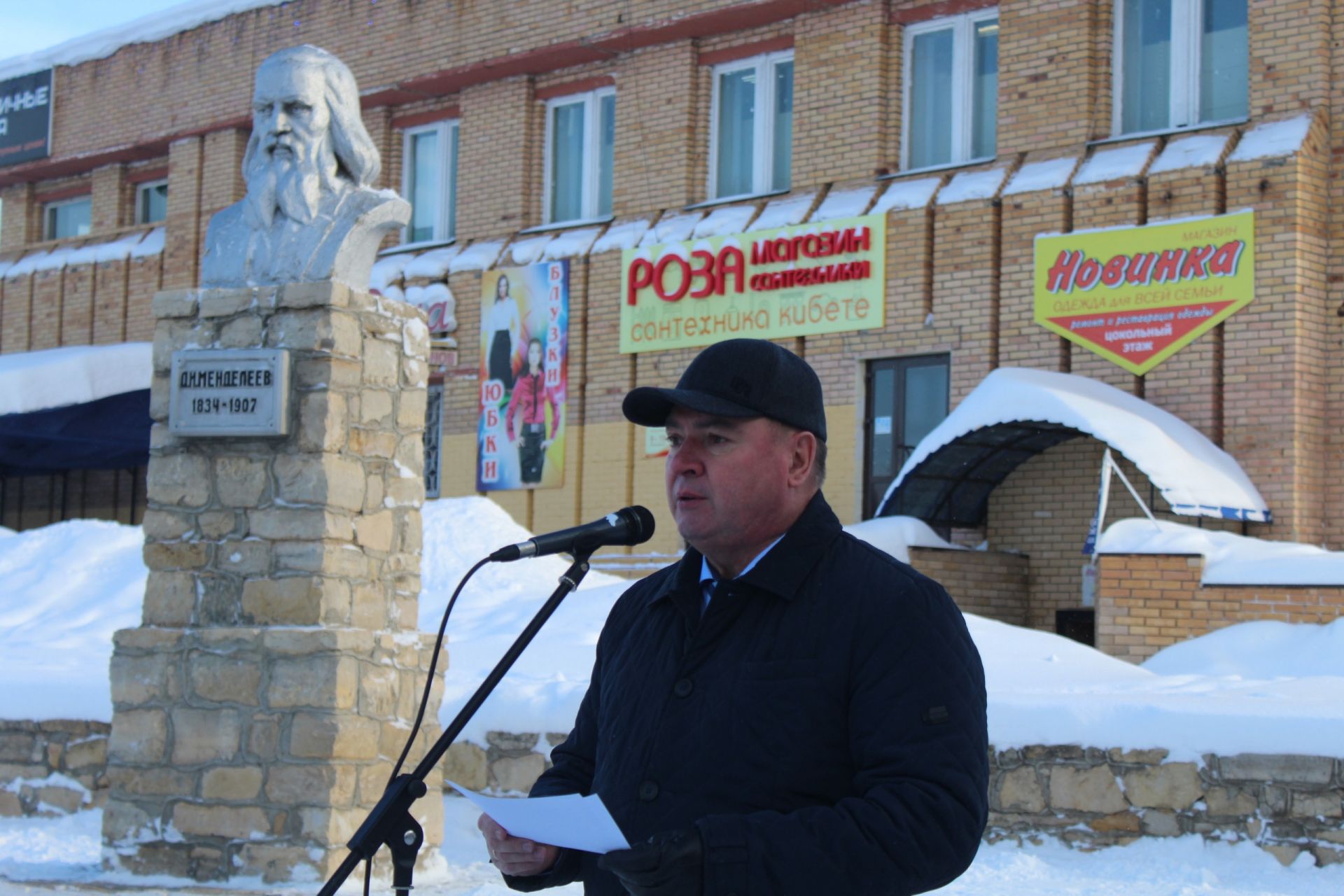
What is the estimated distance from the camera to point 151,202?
945 inches

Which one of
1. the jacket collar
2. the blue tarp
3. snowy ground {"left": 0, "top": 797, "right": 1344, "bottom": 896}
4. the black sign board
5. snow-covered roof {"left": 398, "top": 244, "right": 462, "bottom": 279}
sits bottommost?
snowy ground {"left": 0, "top": 797, "right": 1344, "bottom": 896}

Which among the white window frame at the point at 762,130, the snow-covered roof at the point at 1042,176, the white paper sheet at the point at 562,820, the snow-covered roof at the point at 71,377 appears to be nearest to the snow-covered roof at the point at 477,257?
the white window frame at the point at 762,130

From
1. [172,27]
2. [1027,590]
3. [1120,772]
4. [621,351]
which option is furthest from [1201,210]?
[172,27]

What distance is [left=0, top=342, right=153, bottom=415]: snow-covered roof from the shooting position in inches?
765

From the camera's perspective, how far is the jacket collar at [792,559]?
2836mm

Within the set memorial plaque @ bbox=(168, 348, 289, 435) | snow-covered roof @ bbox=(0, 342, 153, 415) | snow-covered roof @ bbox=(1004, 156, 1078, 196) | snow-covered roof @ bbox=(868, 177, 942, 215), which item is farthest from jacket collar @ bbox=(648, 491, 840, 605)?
snow-covered roof @ bbox=(0, 342, 153, 415)

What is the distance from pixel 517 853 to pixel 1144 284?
41.3ft

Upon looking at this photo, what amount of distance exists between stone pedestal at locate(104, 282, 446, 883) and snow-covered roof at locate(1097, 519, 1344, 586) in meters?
6.51

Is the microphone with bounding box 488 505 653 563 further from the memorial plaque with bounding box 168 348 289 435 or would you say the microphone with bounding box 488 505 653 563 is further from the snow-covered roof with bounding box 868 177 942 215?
the snow-covered roof with bounding box 868 177 942 215

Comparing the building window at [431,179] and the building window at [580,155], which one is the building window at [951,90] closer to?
the building window at [580,155]

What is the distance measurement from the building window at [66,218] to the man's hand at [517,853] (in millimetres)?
23737

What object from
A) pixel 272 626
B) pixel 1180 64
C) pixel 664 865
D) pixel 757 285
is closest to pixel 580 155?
pixel 757 285

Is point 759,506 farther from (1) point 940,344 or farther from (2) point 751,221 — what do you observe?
(2) point 751,221

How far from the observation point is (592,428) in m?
18.2
